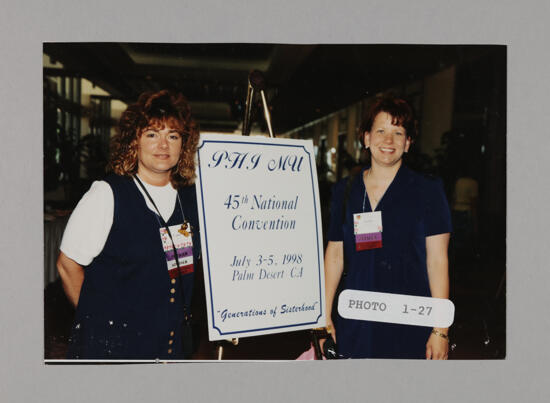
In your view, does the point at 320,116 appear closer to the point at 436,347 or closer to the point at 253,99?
the point at 253,99

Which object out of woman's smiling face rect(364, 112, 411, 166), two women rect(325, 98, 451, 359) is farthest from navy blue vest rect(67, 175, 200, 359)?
woman's smiling face rect(364, 112, 411, 166)

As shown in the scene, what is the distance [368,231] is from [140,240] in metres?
1.01

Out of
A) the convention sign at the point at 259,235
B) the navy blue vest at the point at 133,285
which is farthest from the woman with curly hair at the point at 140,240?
the convention sign at the point at 259,235

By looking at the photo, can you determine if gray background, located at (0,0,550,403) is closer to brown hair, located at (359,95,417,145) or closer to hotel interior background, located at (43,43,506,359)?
hotel interior background, located at (43,43,506,359)

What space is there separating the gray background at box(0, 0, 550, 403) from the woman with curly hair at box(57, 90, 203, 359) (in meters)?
0.29

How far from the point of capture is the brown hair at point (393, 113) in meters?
2.29

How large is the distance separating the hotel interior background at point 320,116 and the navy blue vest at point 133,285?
0.10 meters

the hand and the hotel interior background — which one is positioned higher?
the hotel interior background

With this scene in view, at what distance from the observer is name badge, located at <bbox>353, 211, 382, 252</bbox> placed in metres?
2.29

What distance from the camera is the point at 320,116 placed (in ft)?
7.21

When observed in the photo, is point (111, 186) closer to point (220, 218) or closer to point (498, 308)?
point (220, 218)

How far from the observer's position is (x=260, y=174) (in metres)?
2.19

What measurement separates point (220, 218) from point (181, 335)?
55 centimetres

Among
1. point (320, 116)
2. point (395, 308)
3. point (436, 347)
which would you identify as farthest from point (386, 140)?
point (436, 347)
